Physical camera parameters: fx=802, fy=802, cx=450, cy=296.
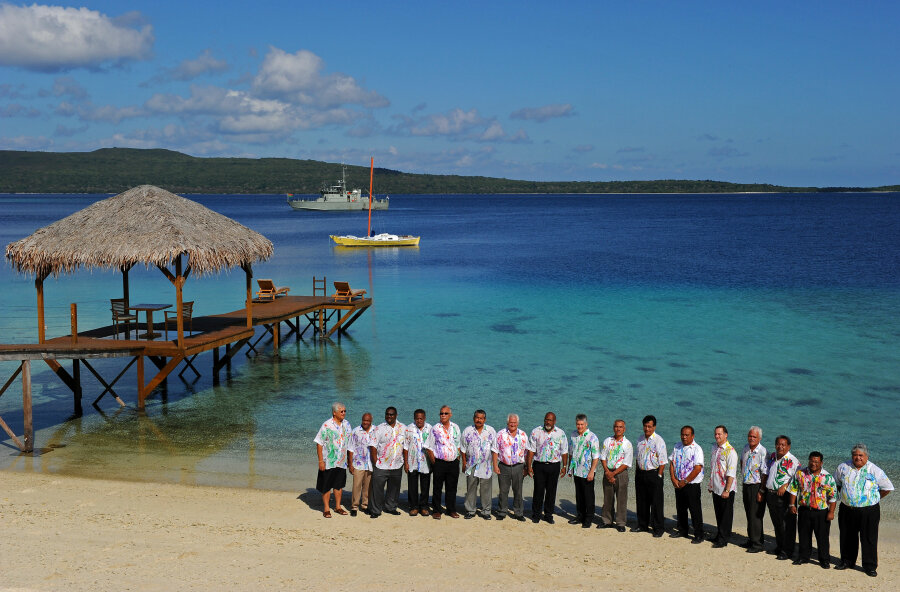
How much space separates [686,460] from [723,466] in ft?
1.38

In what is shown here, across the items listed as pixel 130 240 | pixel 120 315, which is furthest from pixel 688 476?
pixel 120 315

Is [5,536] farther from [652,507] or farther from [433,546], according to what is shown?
[652,507]

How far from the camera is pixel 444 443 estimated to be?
10.0m

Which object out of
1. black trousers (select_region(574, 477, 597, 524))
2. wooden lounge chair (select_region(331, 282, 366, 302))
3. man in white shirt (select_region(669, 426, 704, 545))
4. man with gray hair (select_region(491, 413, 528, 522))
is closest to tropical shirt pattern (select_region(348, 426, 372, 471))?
man with gray hair (select_region(491, 413, 528, 522))

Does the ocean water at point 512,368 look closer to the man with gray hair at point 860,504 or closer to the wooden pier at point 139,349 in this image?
the wooden pier at point 139,349

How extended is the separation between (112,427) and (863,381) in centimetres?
1710

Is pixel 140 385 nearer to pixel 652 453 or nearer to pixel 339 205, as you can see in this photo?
pixel 652 453

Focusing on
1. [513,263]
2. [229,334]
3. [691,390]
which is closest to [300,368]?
[229,334]

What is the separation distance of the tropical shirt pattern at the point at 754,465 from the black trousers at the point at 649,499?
38.8 inches

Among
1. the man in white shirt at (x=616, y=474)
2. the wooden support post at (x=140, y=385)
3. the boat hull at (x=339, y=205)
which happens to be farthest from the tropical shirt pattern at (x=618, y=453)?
the boat hull at (x=339, y=205)

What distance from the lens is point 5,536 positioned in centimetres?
970

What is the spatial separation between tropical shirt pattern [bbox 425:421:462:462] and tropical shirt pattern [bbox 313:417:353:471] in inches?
42.0

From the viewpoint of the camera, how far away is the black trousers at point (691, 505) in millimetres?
9578

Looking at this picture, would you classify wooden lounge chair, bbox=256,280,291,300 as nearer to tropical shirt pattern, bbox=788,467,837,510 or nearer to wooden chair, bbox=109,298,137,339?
wooden chair, bbox=109,298,137,339
